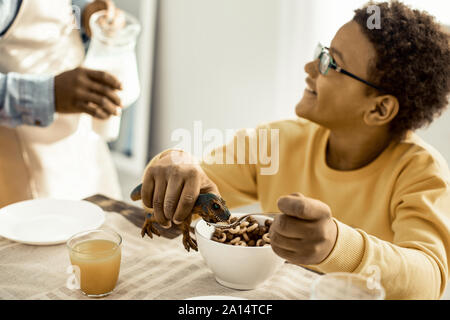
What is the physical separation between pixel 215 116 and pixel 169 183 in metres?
1.51

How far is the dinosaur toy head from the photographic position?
0.85m

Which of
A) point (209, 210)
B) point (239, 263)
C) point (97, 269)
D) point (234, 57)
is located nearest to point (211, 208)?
point (209, 210)


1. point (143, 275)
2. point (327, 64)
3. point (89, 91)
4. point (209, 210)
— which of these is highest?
point (327, 64)

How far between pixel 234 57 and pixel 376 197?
127 cm

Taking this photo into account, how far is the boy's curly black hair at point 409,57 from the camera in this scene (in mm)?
1106

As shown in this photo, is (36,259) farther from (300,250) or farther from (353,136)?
(353,136)

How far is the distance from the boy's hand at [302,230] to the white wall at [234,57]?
1.11 meters

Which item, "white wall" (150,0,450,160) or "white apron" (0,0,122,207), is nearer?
"white apron" (0,0,122,207)

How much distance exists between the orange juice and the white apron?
814 mm

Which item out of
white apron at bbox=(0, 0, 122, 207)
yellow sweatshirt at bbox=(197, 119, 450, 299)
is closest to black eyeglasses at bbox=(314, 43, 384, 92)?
yellow sweatshirt at bbox=(197, 119, 450, 299)

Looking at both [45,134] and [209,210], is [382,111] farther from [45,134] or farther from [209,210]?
[45,134]

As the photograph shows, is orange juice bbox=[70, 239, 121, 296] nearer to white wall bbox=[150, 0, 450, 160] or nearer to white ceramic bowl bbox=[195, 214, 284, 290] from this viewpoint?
white ceramic bowl bbox=[195, 214, 284, 290]

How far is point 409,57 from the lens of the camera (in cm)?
111

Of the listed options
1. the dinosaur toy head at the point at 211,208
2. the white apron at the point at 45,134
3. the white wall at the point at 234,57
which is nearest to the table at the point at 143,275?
the dinosaur toy head at the point at 211,208
